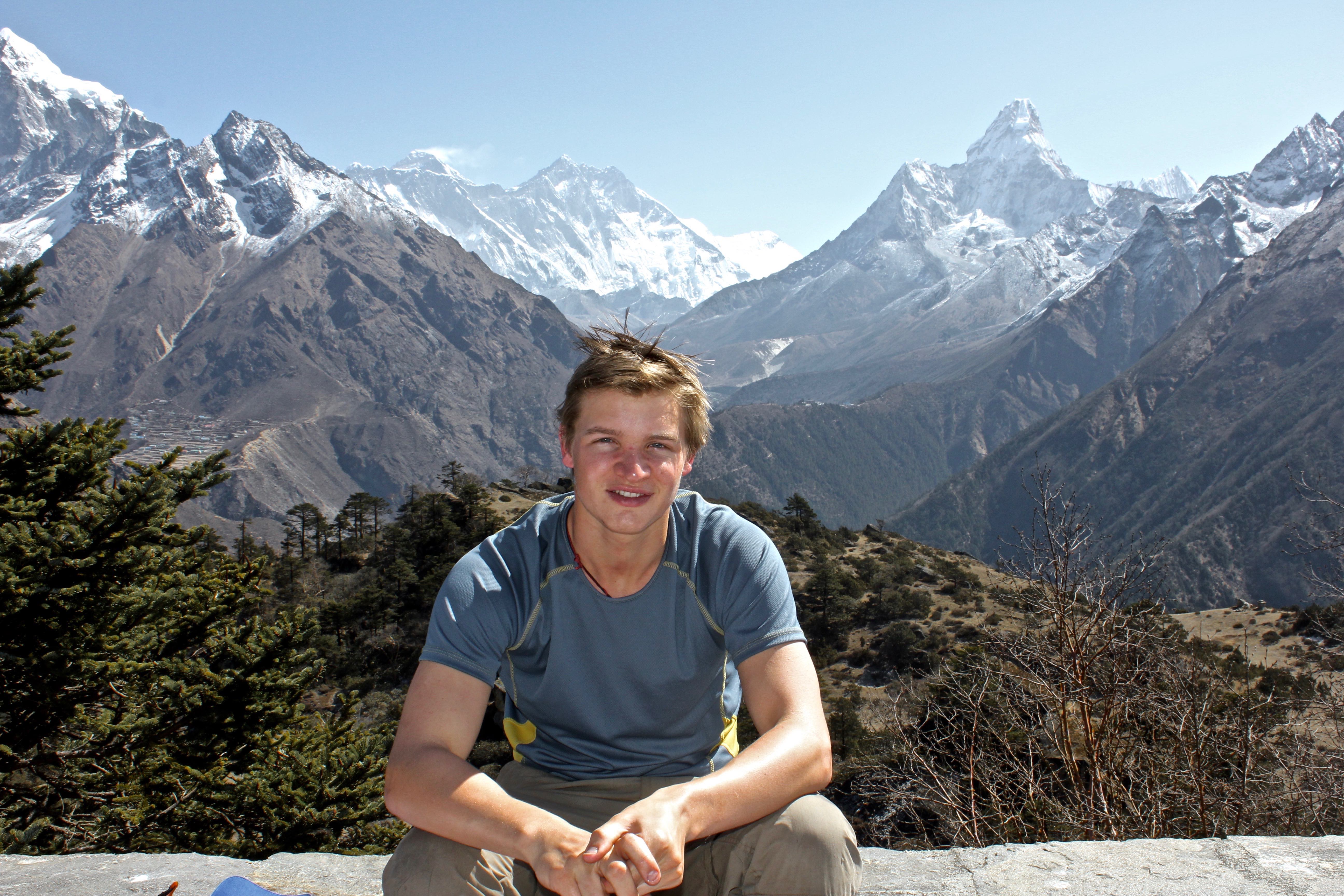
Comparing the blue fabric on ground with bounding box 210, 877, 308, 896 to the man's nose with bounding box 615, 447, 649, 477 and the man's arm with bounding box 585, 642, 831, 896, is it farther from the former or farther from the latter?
the man's nose with bounding box 615, 447, 649, 477

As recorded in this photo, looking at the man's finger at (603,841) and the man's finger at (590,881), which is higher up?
the man's finger at (603,841)

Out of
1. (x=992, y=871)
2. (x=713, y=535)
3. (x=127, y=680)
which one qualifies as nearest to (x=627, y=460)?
(x=713, y=535)

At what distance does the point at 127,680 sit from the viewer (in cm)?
1171

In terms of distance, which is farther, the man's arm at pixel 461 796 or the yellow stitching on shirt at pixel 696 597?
the yellow stitching on shirt at pixel 696 597

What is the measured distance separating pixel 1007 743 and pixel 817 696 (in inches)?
367

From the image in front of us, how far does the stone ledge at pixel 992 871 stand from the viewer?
4.10 metres

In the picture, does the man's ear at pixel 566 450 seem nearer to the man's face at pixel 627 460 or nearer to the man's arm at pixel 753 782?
the man's face at pixel 627 460

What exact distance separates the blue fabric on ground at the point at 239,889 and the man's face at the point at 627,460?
2.15 metres

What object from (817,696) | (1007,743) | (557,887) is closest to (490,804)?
(557,887)

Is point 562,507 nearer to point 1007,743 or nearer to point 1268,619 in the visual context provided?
point 1007,743

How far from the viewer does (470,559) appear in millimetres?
3748

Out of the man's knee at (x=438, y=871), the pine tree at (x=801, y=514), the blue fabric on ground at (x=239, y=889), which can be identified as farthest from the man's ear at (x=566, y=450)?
the pine tree at (x=801, y=514)

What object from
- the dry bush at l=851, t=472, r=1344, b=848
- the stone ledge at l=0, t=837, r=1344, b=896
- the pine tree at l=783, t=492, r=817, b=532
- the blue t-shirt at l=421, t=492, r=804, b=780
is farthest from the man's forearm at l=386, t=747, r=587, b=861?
the pine tree at l=783, t=492, r=817, b=532

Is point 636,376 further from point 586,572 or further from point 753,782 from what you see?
point 753,782
